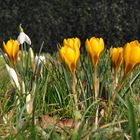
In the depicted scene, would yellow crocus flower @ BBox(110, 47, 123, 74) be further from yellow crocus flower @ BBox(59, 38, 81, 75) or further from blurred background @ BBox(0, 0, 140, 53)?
blurred background @ BBox(0, 0, 140, 53)

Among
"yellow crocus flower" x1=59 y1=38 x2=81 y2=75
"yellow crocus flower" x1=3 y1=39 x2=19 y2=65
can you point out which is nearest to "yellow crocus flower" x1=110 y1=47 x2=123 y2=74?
"yellow crocus flower" x1=59 y1=38 x2=81 y2=75

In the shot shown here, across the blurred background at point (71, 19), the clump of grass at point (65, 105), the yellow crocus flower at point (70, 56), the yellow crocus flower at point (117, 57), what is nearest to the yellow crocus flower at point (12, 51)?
the clump of grass at point (65, 105)

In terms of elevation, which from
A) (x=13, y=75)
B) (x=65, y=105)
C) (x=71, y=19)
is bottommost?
(x=71, y=19)

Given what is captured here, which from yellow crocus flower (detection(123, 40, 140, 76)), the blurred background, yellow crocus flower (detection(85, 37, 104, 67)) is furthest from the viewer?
the blurred background

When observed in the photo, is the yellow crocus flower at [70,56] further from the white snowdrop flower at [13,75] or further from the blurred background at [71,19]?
the blurred background at [71,19]

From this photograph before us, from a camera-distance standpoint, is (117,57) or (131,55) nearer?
(131,55)

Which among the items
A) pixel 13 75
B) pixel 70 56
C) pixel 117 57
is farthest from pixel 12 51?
pixel 117 57

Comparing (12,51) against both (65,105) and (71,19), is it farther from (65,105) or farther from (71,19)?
(71,19)

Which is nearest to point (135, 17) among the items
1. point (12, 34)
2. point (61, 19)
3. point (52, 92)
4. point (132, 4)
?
point (132, 4)

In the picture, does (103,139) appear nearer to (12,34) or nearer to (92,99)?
(92,99)
